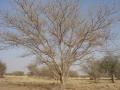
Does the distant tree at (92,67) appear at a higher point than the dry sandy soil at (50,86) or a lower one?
higher

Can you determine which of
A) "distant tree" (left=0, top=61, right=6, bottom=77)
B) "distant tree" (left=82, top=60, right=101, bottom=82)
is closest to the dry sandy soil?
"distant tree" (left=82, top=60, right=101, bottom=82)

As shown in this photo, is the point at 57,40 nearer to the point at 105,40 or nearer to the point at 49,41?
the point at 49,41

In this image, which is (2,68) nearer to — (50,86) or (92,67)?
(50,86)

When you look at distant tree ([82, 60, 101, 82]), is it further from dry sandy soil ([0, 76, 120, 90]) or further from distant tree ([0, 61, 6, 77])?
distant tree ([0, 61, 6, 77])

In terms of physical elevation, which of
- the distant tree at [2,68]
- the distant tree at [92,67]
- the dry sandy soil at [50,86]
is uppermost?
the distant tree at [2,68]

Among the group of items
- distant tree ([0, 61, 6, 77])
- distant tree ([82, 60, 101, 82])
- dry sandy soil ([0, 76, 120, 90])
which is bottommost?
dry sandy soil ([0, 76, 120, 90])

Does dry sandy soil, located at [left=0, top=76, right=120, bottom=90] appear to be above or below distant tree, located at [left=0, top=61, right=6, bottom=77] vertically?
below

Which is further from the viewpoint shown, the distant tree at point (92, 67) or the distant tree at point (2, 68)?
the distant tree at point (2, 68)

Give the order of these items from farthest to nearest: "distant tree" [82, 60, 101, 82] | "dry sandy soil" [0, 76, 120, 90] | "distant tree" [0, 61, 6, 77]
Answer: "distant tree" [0, 61, 6, 77] → "dry sandy soil" [0, 76, 120, 90] → "distant tree" [82, 60, 101, 82]

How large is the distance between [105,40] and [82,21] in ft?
7.17

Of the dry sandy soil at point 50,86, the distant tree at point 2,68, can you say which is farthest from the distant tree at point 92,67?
the distant tree at point 2,68

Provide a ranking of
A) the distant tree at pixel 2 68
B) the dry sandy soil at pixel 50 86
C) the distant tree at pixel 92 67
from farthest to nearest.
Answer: the distant tree at pixel 2 68
the dry sandy soil at pixel 50 86
the distant tree at pixel 92 67

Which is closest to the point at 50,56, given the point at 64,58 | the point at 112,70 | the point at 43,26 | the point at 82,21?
the point at 64,58

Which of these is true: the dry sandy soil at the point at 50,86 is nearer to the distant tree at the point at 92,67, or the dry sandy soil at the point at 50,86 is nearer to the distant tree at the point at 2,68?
the distant tree at the point at 92,67
